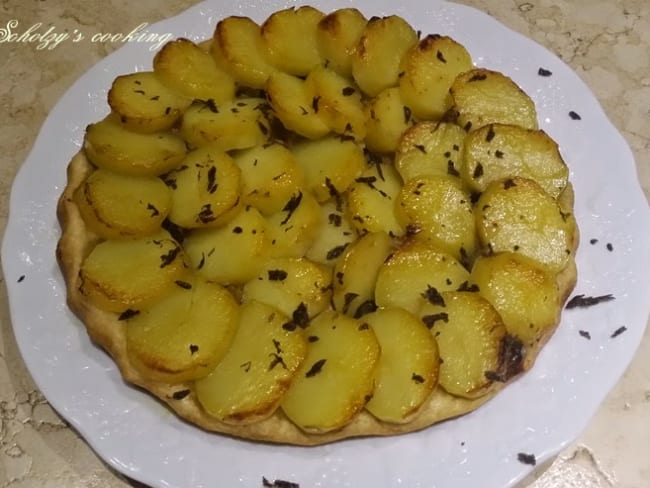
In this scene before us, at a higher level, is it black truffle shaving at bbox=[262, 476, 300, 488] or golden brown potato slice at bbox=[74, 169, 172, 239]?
golden brown potato slice at bbox=[74, 169, 172, 239]

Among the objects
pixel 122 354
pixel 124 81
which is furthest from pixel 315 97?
pixel 122 354

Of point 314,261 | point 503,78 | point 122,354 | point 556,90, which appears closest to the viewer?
point 122,354

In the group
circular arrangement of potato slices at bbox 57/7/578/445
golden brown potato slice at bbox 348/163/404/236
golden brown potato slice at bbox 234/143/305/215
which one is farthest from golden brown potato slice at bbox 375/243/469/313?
golden brown potato slice at bbox 234/143/305/215

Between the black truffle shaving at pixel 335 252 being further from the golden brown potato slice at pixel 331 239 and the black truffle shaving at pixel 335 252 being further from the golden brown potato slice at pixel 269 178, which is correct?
the golden brown potato slice at pixel 269 178

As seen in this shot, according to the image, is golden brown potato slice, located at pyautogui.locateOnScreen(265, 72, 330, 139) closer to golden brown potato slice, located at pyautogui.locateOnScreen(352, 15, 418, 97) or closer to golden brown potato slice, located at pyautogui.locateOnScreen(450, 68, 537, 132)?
golden brown potato slice, located at pyautogui.locateOnScreen(352, 15, 418, 97)

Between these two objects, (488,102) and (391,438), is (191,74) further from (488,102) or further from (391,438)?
(391,438)

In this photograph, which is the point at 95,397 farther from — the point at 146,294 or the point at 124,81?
the point at 124,81
